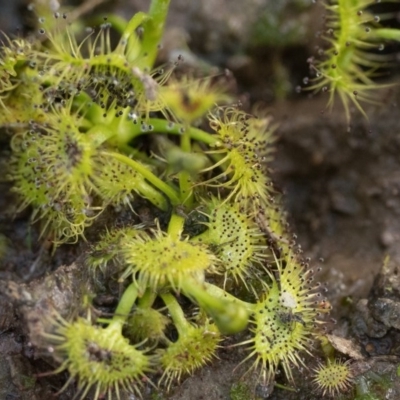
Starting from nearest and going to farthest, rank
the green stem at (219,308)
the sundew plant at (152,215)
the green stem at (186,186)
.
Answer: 1. the green stem at (219,308)
2. the sundew plant at (152,215)
3. the green stem at (186,186)

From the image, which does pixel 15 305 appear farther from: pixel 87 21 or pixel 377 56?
pixel 377 56

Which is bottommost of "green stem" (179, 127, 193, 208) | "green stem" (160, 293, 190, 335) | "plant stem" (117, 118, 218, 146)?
"green stem" (160, 293, 190, 335)

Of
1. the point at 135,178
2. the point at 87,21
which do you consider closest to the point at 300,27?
the point at 87,21

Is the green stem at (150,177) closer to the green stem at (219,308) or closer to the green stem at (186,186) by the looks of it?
the green stem at (186,186)

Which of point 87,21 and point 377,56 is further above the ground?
point 87,21

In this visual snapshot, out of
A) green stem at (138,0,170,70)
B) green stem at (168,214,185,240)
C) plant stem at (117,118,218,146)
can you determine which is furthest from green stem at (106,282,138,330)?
green stem at (138,0,170,70)

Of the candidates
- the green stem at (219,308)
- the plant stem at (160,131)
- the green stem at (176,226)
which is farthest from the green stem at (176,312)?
the plant stem at (160,131)

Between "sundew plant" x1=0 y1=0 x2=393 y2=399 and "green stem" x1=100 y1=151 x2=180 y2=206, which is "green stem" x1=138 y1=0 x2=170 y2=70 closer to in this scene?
"sundew plant" x1=0 y1=0 x2=393 y2=399
